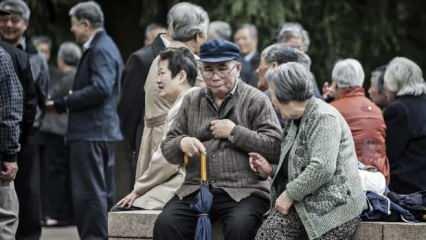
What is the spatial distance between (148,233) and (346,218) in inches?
65.8

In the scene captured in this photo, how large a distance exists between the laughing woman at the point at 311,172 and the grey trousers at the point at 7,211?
2.49 meters

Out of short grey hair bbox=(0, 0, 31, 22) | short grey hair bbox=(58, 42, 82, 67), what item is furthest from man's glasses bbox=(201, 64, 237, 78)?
short grey hair bbox=(58, 42, 82, 67)

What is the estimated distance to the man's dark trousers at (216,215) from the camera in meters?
9.01

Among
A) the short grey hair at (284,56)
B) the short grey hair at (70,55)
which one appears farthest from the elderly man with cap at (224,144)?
the short grey hair at (70,55)

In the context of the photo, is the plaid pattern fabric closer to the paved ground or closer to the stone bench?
the stone bench

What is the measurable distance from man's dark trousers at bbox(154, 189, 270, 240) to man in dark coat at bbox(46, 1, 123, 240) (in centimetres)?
300

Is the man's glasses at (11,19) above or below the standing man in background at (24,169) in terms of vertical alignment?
above

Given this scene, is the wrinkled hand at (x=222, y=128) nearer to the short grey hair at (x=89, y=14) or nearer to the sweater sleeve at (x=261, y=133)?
the sweater sleeve at (x=261, y=133)

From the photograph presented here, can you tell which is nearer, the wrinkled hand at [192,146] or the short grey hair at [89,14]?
the wrinkled hand at [192,146]

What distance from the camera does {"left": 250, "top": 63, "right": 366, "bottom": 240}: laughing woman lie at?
8.58 m

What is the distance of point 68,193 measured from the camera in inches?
630

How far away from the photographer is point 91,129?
1224 cm

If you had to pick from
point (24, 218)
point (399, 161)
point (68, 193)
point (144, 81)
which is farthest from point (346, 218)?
point (68, 193)

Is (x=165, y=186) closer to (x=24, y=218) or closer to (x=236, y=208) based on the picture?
(x=236, y=208)
